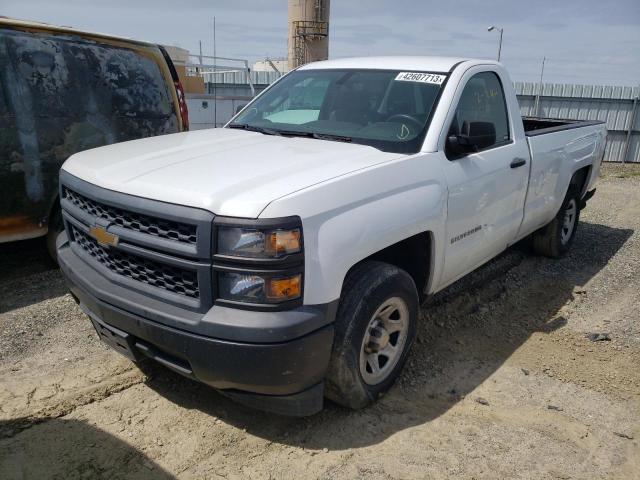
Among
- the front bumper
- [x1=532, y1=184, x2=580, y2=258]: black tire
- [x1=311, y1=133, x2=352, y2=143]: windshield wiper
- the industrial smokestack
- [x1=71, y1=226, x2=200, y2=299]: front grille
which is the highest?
the industrial smokestack

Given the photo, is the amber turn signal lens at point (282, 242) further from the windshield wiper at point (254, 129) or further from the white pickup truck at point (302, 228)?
the windshield wiper at point (254, 129)

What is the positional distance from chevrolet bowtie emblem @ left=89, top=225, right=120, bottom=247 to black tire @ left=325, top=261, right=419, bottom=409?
1183 mm

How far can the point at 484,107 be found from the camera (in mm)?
4086

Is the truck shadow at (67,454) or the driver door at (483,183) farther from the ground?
the driver door at (483,183)

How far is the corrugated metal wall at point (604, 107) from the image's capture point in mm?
17562

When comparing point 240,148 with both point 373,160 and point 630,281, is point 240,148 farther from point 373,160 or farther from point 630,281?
point 630,281

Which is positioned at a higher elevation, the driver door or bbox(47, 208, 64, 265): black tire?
the driver door

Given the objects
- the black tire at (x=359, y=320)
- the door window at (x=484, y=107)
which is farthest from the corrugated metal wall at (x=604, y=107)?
the black tire at (x=359, y=320)

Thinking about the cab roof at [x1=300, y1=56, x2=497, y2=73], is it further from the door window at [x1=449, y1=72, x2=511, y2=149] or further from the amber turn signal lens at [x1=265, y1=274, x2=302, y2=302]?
the amber turn signal lens at [x1=265, y1=274, x2=302, y2=302]

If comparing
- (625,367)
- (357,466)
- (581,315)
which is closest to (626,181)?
(581,315)

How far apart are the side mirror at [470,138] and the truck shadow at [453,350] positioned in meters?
1.45

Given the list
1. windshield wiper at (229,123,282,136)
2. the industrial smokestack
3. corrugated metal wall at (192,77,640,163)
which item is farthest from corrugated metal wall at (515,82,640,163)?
windshield wiper at (229,123,282,136)

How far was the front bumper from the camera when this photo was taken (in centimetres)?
240

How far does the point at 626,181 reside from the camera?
12562 mm
